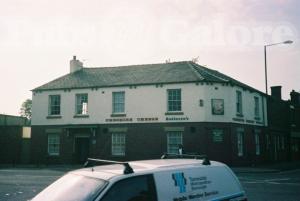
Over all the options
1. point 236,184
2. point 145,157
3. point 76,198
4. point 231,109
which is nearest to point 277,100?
point 231,109

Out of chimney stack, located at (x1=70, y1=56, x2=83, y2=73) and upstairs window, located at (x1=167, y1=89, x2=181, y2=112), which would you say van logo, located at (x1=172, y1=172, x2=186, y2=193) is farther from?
chimney stack, located at (x1=70, y1=56, x2=83, y2=73)

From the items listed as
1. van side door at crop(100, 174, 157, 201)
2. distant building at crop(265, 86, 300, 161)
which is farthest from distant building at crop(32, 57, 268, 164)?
van side door at crop(100, 174, 157, 201)

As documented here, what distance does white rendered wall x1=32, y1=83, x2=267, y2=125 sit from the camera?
2761 centimetres

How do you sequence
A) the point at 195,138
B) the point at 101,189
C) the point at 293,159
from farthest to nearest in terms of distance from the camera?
the point at 293,159
the point at 195,138
the point at 101,189

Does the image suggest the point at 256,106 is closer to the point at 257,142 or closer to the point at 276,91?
the point at 257,142

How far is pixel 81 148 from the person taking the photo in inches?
1206

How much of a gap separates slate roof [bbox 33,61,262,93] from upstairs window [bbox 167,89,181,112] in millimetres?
875

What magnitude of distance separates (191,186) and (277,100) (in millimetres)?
35824

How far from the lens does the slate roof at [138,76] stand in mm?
28594

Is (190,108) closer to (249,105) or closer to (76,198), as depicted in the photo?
(249,105)

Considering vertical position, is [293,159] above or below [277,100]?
below

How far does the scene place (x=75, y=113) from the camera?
3078 centimetres

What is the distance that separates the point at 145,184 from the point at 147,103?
23997mm

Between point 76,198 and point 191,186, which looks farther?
point 191,186
